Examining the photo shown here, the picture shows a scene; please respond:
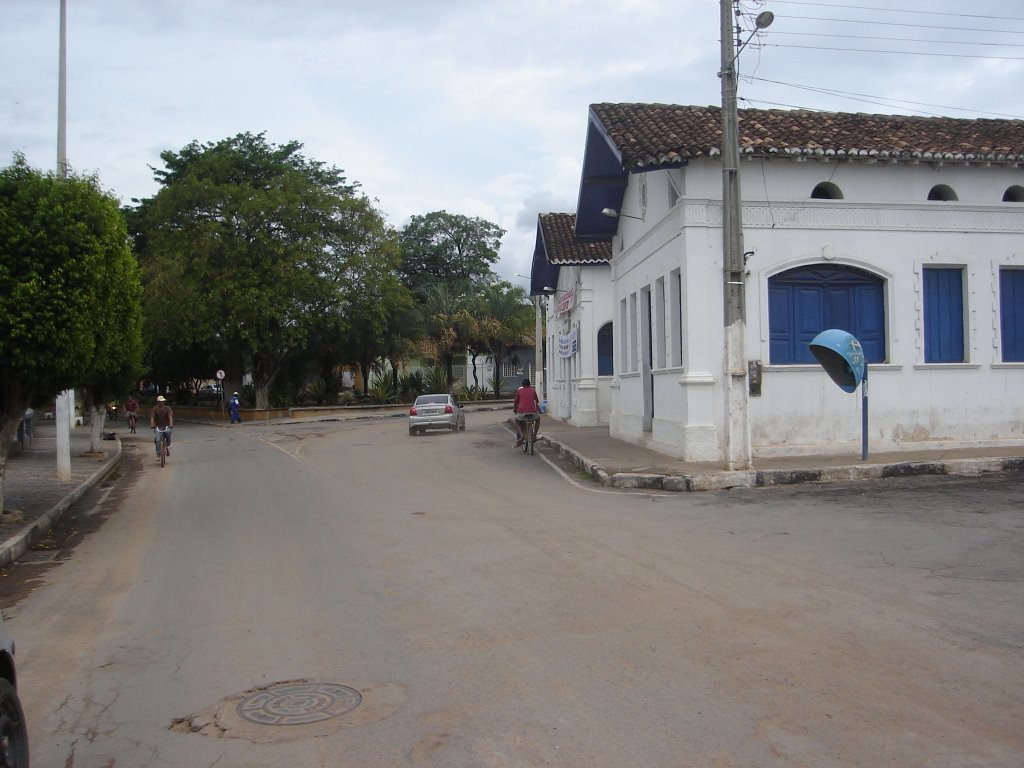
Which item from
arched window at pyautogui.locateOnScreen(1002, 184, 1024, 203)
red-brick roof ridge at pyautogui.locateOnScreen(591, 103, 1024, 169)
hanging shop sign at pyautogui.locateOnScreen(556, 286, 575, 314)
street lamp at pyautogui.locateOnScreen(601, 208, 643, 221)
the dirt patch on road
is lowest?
the dirt patch on road

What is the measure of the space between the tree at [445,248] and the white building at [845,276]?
5305cm

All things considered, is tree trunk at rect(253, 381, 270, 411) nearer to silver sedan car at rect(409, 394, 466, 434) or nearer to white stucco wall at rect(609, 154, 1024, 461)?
silver sedan car at rect(409, 394, 466, 434)

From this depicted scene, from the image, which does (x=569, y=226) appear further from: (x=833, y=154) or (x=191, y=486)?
(x=191, y=486)

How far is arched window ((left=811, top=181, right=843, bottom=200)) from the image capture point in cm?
1772

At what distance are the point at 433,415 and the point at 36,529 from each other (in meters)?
19.4

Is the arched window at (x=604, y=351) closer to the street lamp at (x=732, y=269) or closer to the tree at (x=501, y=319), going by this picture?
the street lamp at (x=732, y=269)

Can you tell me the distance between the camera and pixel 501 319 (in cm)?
5272

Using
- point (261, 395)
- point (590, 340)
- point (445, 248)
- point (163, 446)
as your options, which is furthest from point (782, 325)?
point (445, 248)

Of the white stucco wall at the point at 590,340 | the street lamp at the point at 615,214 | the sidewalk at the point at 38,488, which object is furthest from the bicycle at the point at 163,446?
the white stucco wall at the point at 590,340

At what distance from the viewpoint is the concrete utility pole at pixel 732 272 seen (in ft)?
49.5

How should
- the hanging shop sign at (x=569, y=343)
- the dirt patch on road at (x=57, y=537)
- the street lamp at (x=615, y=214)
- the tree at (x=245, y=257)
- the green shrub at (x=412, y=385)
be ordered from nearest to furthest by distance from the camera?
1. the dirt patch on road at (x=57, y=537)
2. the street lamp at (x=615, y=214)
3. the hanging shop sign at (x=569, y=343)
4. the tree at (x=245, y=257)
5. the green shrub at (x=412, y=385)

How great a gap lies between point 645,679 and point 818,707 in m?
1.01

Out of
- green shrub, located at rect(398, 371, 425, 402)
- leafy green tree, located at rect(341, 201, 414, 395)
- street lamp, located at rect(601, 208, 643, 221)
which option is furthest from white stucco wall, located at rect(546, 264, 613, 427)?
green shrub, located at rect(398, 371, 425, 402)

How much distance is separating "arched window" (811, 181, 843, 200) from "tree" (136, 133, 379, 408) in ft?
99.2
